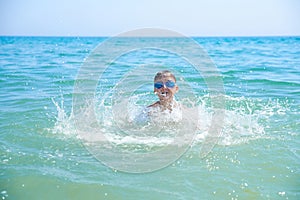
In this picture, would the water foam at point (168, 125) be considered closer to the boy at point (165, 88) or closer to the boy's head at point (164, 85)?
the boy at point (165, 88)

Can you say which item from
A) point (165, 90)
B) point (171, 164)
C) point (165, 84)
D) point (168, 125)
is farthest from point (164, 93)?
point (171, 164)

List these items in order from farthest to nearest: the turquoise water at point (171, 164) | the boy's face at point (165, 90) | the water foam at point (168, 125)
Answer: the boy's face at point (165, 90), the water foam at point (168, 125), the turquoise water at point (171, 164)

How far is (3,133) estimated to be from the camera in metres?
5.84

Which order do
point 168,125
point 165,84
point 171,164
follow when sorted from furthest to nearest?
point 168,125, point 165,84, point 171,164

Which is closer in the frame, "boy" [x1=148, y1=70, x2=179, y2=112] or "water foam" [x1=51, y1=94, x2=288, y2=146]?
"water foam" [x1=51, y1=94, x2=288, y2=146]

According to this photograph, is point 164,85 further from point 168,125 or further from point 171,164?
point 171,164

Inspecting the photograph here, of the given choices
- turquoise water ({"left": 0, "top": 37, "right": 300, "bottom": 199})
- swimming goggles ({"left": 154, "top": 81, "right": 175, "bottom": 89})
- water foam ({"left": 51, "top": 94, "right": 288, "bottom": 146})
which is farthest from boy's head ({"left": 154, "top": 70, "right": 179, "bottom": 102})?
turquoise water ({"left": 0, "top": 37, "right": 300, "bottom": 199})

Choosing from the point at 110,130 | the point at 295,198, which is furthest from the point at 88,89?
the point at 295,198

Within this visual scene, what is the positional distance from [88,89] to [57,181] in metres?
6.15

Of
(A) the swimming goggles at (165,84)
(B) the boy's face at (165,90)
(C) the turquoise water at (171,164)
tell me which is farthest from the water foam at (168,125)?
(A) the swimming goggles at (165,84)

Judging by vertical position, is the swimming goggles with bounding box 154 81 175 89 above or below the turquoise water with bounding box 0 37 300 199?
above

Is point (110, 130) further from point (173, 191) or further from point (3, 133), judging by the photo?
point (173, 191)

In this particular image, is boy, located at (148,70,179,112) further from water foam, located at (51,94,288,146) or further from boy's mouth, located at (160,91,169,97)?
water foam, located at (51,94,288,146)

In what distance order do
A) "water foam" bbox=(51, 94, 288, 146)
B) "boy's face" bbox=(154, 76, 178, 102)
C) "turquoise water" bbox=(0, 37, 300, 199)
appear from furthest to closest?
"boy's face" bbox=(154, 76, 178, 102)
"water foam" bbox=(51, 94, 288, 146)
"turquoise water" bbox=(0, 37, 300, 199)
